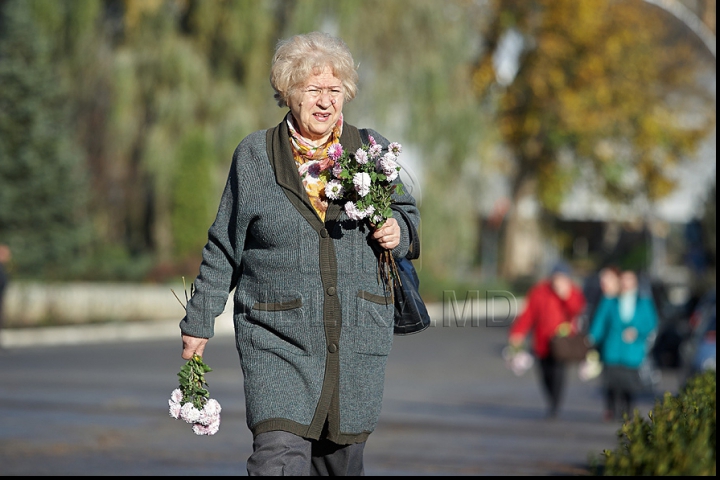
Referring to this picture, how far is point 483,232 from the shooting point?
5112 cm

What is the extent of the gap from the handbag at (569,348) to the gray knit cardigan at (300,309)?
7.88 metres

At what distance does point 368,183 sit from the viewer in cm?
453

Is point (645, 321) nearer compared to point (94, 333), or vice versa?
point (645, 321)

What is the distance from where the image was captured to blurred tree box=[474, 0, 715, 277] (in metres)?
39.7

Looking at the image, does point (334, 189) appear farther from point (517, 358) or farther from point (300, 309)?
point (517, 358)

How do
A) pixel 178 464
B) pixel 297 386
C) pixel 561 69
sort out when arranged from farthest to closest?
1. pixel 561 69
2. pixel 178 464
3. pixel 297 386

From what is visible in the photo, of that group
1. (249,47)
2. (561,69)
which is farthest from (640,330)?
(561,69)

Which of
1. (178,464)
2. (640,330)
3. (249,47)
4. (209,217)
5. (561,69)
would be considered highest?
(561,69)

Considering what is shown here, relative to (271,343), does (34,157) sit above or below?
above

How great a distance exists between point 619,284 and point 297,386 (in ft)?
28.9

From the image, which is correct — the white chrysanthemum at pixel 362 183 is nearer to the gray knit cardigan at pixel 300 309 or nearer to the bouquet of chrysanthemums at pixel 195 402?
the gray knit cardigan at pixel 300 309

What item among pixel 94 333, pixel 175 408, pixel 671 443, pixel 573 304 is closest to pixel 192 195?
pixel 94 333

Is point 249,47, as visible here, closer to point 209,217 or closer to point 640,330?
point 209,217

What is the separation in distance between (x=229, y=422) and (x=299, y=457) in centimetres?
656
